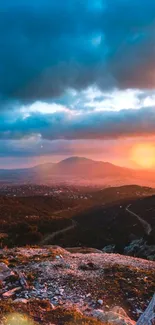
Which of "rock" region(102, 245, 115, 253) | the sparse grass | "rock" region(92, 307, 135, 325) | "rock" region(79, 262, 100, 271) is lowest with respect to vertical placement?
"rock" region(102, 245, 115, 253)

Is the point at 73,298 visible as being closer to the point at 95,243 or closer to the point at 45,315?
the point at 45,315

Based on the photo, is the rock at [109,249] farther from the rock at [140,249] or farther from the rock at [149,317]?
the rock at [149,317]

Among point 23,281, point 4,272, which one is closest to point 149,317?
point 23,281

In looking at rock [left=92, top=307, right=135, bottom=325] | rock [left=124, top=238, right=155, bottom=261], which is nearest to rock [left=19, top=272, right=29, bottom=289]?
rock [left=92, top=307, right=135, bottom=325]

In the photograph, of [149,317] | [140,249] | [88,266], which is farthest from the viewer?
[140,249]

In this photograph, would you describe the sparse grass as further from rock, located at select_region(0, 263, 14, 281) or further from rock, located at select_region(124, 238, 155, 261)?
rock, located at select_region(124, 238, 155, 261)

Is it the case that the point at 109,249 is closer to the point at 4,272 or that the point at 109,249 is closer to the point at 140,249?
the point at 140,249

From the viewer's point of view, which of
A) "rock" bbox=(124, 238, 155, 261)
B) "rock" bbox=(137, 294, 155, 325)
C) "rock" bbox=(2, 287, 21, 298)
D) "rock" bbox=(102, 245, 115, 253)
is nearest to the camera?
"rock" bbox=(137, 294, 155, 325)

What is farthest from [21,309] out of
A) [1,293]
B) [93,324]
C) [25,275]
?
[25,275]

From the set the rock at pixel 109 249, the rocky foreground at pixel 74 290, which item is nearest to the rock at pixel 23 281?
the rocky foreground at pixel 74 290
